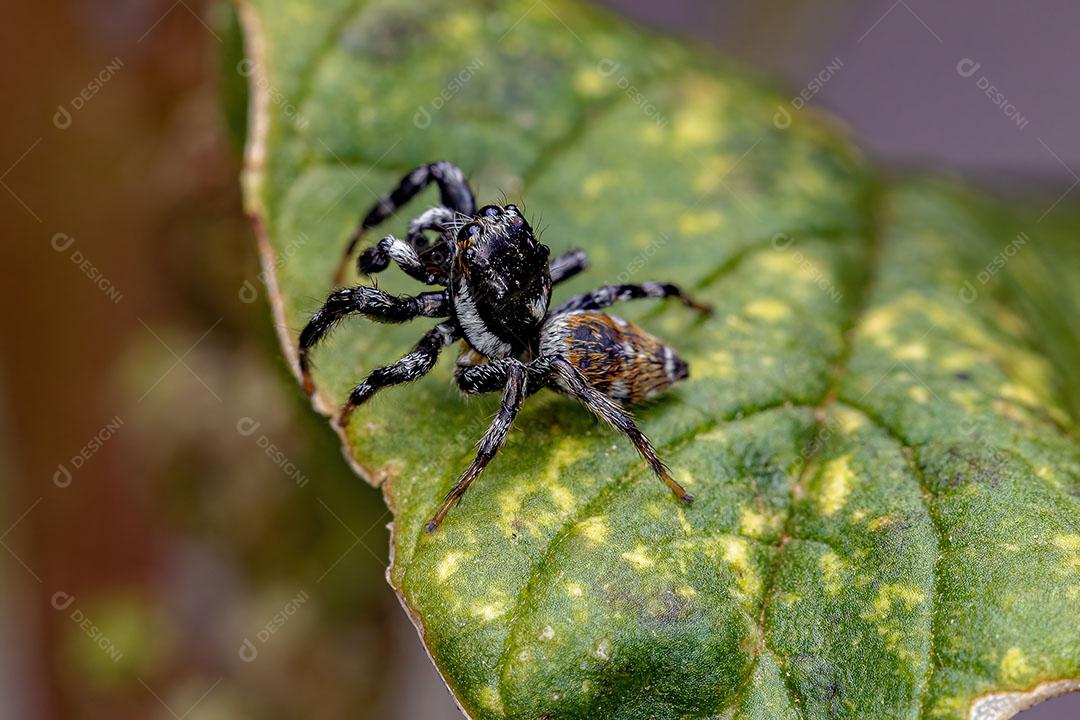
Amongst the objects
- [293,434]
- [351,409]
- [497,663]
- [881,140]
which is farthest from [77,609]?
[881,140]

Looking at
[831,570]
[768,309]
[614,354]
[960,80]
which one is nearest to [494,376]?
[614,354]

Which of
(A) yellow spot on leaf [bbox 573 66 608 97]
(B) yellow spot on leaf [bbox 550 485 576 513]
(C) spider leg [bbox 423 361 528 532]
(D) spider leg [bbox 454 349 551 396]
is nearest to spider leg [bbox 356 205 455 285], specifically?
(D) spider leg [bbox 454 349 551 396]

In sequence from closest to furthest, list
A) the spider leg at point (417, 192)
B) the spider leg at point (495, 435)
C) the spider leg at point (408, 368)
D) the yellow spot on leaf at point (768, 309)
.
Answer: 1. the spider leg at point (495, 435)
2. the spider leg at point (408, 368)
3. the yellow spot on leaf at point (768, 309)
4. the spider leg at point (417, 192)

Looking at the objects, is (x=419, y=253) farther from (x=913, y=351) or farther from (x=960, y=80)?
(x=960, y=80)

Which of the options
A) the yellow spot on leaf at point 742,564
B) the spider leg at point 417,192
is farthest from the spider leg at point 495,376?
the yellow spot on leaf at point 742,564

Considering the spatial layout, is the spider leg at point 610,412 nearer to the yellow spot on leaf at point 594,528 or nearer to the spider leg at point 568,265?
the yellow spot on leaf at point 594,528

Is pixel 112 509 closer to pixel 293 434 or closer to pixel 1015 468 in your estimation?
pixel 293 434

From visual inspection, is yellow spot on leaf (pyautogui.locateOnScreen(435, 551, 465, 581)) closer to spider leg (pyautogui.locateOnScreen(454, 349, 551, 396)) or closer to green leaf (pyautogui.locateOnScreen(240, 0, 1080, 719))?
green leaf (pyautogui.locateOnScreen(240, 0, 1080, 719))
